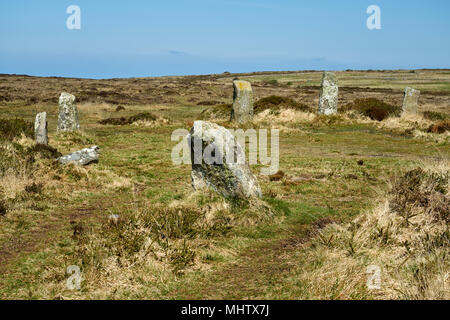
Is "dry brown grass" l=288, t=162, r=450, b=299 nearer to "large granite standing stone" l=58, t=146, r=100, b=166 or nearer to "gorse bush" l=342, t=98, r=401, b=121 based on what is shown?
"large granite standing stone" l=58, t=146, r=100, b=166

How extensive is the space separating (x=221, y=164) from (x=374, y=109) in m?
21.1

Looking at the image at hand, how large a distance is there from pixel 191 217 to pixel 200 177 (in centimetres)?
182

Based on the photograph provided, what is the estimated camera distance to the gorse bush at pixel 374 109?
92.4 ft

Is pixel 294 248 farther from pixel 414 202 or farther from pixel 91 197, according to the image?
pixel 91 197

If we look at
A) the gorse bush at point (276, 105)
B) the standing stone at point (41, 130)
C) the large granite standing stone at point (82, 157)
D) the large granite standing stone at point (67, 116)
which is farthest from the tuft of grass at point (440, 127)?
the standing stone at point (41, 130)

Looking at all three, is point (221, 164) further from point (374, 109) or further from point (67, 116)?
point (374, 109)

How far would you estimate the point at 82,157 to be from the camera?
49.0 feet

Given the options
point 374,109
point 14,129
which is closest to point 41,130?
point 14,129

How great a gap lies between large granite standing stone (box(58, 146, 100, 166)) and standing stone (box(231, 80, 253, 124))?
1317 cm

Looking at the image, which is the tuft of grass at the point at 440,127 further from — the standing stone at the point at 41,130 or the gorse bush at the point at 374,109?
the standing stone at the point at 41,130

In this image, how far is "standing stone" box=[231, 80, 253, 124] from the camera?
89.4 ft

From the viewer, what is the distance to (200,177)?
1072cm

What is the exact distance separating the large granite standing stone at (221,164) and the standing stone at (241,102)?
16890 millimetres

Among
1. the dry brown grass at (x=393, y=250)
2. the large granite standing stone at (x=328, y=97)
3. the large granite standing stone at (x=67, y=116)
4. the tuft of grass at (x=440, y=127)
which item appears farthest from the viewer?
the large granite standing stone at (x=328, y=97)
